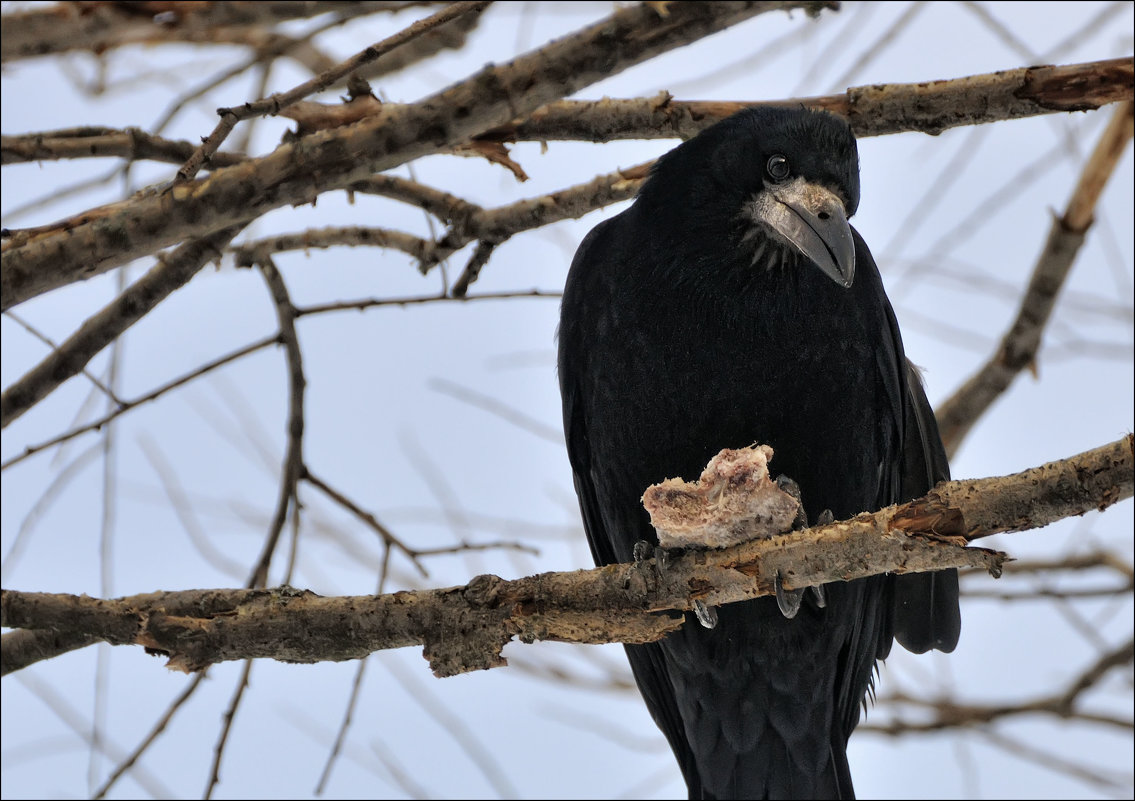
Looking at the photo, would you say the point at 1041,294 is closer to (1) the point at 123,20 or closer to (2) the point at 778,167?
(2) the point at 778,167

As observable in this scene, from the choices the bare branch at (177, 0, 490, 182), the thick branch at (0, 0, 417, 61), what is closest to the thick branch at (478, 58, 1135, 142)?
the thick branch at (0, 0, 417, 61)

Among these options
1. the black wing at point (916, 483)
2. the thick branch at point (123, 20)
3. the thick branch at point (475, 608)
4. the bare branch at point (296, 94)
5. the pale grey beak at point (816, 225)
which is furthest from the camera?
the thick branch at point (123, 20)

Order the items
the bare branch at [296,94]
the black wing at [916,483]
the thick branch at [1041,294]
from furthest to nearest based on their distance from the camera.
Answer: the thick branch at [1041,294] < the black wing at [916,483] < the bare branch at [296,94]

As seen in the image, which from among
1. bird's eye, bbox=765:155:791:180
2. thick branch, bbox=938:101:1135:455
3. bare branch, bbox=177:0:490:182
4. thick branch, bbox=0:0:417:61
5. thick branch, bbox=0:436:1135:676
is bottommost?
thick branch, bbox=0:436:1135:676

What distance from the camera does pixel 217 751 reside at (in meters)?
3.16

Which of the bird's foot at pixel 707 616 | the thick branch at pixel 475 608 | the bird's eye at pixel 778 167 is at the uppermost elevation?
the bird's eye at pixel 778 167

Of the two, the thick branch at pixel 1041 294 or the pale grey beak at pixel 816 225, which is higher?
the thick branch at pixel 1041 294

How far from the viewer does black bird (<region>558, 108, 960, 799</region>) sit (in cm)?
331

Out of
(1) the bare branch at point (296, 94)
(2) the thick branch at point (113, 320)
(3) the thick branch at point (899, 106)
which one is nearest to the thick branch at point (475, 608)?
(2) the thick branch at point (113, 320)

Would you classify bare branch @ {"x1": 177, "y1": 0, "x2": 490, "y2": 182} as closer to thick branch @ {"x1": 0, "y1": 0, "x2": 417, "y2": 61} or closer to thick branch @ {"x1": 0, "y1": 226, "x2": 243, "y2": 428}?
thick branch @ {"x1": 0, "y1": 226, "x2": 243, "y2": 428}

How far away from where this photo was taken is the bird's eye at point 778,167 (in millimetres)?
3318

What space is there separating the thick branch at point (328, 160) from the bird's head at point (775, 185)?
2.10ft

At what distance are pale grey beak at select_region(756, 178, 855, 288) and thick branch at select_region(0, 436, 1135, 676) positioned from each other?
885 millimetres

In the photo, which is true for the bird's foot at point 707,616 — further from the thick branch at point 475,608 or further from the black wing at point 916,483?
the black wing at point 916,483
